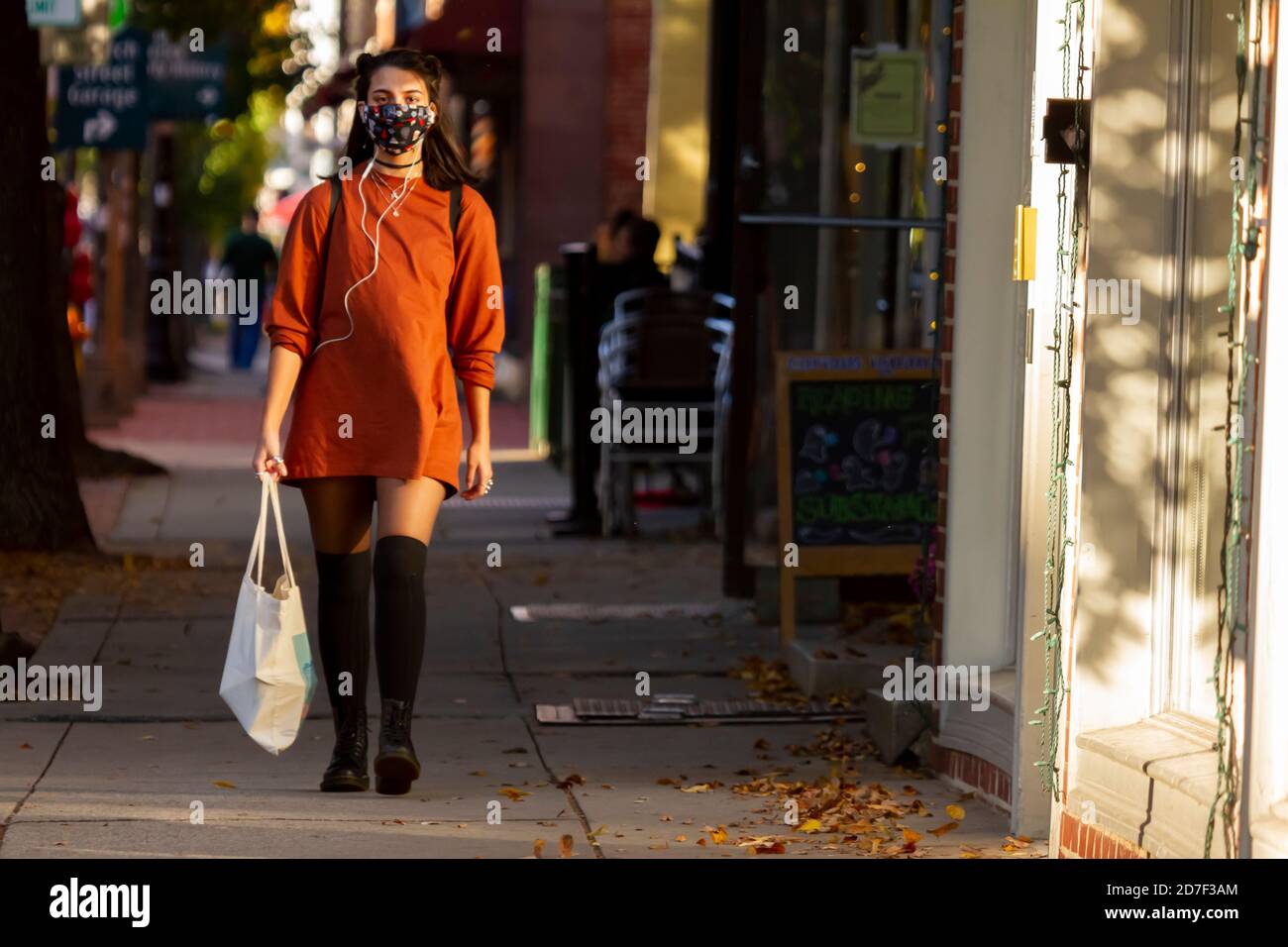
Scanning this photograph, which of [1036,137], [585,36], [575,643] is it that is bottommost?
[575,643]

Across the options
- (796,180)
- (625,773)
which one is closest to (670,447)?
(796,180)

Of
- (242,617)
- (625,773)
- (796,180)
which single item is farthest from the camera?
(796,180)

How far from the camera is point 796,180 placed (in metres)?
12.5

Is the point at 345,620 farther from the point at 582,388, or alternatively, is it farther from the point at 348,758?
the point at 582,388

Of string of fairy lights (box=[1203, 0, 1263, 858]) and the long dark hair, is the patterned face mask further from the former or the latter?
string of fairy lights (box=[1203, 0, 1263, 858])

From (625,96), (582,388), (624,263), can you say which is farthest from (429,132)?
(625,96)

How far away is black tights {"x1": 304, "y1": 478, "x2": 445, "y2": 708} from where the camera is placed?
643 cm

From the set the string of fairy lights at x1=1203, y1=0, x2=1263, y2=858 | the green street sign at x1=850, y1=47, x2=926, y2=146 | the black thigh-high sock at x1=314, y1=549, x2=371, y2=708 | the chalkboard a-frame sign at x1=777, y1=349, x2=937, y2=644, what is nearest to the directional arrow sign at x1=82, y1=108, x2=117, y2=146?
the green street sign at x1=850, y1=47, x2=926, y2=146

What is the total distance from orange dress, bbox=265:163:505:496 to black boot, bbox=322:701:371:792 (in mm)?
698

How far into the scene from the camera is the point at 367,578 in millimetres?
6566

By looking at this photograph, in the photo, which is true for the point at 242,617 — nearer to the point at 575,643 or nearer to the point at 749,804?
the point at 749,804

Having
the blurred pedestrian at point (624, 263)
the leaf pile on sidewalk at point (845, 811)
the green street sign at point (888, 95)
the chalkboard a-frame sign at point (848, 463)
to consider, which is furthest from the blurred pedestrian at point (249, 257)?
the leaf pile on sidewalk at point (845, 811)

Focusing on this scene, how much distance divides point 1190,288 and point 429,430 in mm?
2020
